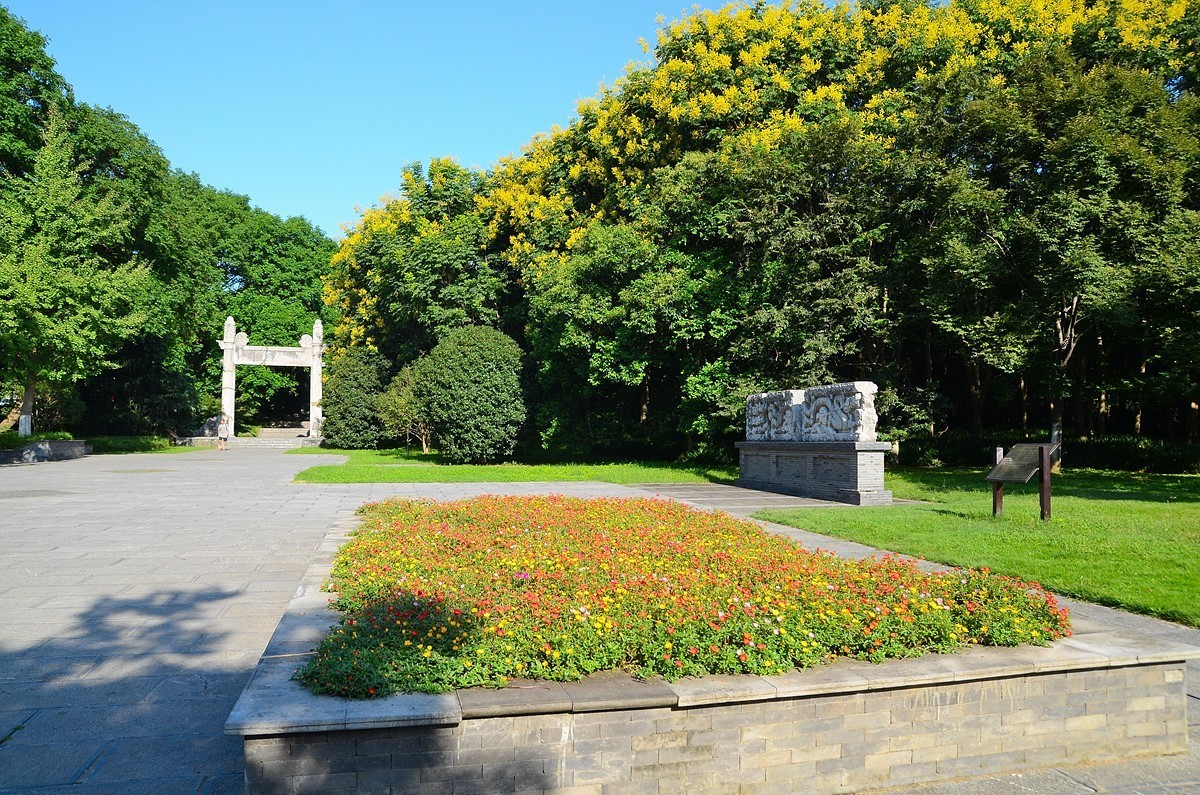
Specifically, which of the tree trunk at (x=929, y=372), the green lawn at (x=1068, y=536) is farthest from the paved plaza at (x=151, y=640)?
the tree trunk at (x=929, y=372)

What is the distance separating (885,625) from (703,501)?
33.2 ft

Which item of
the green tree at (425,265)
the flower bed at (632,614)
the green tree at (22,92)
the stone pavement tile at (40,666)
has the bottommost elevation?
the stone pavement tile at (40,666)

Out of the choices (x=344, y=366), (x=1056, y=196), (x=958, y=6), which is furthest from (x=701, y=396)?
(x=344, y=366)

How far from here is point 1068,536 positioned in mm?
8805

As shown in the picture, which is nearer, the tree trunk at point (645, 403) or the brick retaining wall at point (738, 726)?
the brick retaining wall at point (738, 726)

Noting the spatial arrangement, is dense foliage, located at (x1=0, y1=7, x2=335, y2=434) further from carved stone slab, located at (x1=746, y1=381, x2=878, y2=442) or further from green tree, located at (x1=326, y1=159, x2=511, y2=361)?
carved stone slab, located at (x1=746, y1=381, x2=878, y2=442)

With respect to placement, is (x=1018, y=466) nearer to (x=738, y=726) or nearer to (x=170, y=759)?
(x=738, y=726)

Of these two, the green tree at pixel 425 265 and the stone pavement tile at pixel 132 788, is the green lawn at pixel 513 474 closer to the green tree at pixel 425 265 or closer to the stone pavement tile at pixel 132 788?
the green tree at pixel 425 265

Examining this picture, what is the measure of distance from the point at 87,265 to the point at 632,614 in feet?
82.9

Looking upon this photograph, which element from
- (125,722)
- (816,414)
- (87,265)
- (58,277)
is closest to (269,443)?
(87,265)

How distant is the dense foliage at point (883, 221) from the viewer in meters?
17.0

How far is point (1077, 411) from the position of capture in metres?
21.5

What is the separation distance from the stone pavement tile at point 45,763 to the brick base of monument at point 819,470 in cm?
1168

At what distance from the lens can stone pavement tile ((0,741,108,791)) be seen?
10.7 ft
